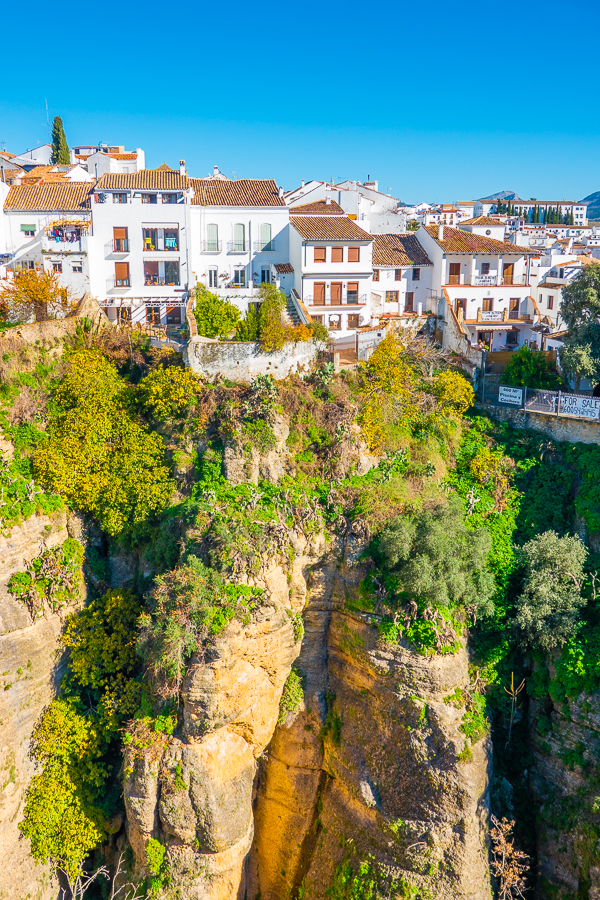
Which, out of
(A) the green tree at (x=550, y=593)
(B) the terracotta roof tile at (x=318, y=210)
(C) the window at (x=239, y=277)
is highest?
(B) the terracotta roof tile at (x=318, y=210)

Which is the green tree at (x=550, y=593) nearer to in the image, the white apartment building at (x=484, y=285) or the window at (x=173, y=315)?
the white apartment building at (x=484, y=285)

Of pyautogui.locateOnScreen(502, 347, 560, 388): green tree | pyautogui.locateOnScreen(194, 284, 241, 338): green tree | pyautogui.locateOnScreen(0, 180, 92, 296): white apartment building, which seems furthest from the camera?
pyautogui.locateOnScreen(0, 180, 92, 296): white apartment building

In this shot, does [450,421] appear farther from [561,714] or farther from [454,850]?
[454,850]

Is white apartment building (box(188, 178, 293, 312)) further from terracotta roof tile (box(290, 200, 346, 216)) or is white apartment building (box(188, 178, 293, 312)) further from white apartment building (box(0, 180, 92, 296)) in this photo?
white apartment building (box(0, 180, 92, 296))

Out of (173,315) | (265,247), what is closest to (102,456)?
(173,315)

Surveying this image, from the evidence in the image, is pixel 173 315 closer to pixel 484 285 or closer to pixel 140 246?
pixel 140 246

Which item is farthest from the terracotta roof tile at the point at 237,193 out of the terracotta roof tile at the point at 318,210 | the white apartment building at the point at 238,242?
the terracotta roof tile at the point at 318,210

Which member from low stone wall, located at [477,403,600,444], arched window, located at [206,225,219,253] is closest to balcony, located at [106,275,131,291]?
arched window, located at [206,225,219,253]
